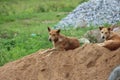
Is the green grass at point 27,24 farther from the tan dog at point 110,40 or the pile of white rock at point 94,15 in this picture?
the tan dog at point 110,40

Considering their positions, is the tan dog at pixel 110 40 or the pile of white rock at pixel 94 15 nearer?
the tan dog at pixel 110 40

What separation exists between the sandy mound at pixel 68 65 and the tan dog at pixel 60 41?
0.17 m

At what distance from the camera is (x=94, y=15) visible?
2489 cm

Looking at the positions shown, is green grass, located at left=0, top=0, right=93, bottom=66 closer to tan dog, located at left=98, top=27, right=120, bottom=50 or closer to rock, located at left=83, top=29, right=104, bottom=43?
rock, located at left=83, top=29, right=104, bottom=43

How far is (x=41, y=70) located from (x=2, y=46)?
26.7ft

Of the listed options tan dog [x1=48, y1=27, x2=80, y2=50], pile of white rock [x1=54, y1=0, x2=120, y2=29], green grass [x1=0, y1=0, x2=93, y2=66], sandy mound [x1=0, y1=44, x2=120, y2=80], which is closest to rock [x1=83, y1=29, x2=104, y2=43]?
green grass [x1=0, y1=0, x2=93, y2=66]

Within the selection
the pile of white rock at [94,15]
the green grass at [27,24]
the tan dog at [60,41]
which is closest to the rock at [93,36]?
the green grass at [27,24]

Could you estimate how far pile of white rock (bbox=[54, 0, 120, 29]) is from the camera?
23.8 metres

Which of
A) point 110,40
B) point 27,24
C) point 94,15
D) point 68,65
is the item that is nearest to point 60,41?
point 68,65

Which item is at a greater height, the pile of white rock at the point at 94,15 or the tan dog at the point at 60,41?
the tan dog at the point at 60,41

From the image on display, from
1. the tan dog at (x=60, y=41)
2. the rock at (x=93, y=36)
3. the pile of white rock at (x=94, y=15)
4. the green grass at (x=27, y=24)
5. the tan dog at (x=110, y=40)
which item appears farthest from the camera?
the pile of white rock at (x=94, y=15)

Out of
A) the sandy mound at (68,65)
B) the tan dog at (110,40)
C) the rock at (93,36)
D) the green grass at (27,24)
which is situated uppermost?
the tan dog at (110,40)

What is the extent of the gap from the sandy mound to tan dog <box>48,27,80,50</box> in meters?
0.17

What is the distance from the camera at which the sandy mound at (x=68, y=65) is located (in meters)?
10.5
